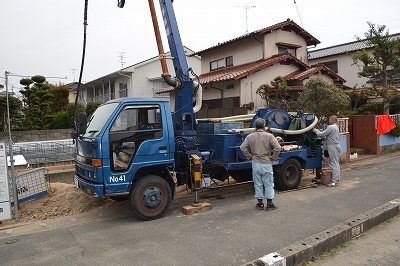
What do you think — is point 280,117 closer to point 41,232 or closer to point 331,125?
point 331,125

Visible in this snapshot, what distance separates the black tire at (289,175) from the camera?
8.30 meters

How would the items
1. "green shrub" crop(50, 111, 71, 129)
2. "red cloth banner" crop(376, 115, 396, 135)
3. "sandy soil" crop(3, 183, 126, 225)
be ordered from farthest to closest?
"green shrub" crop(50, 111, 71, 129) < "red cloth banner" crop(376, 115, 396, 135) < "sandy soil" crop(3, 183, 126, 225)

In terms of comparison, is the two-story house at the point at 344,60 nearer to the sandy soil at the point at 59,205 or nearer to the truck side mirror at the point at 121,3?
the truck side mirror at the point at 121,3

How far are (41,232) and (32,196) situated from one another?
2387 millimetres

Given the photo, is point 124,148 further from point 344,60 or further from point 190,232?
point 344,60

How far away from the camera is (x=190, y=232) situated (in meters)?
5.60

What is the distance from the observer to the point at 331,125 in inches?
343

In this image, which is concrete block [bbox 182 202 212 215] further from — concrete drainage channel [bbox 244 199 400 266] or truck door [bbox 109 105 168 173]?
concrete drainage channel [bbox 244 199 400 266]

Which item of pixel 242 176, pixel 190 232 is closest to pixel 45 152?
pixel 242 176

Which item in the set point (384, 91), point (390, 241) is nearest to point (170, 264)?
point (390, 241)

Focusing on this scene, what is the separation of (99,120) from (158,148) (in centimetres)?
128

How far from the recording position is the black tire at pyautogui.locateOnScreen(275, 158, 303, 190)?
830 centimetres

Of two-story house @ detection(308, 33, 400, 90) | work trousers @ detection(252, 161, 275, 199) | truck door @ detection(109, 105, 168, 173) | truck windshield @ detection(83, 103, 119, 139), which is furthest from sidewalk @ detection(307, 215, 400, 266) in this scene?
two-story house @ detection(308, 33, 400, 90)

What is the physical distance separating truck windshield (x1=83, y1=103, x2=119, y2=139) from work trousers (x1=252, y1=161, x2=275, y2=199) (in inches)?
121
